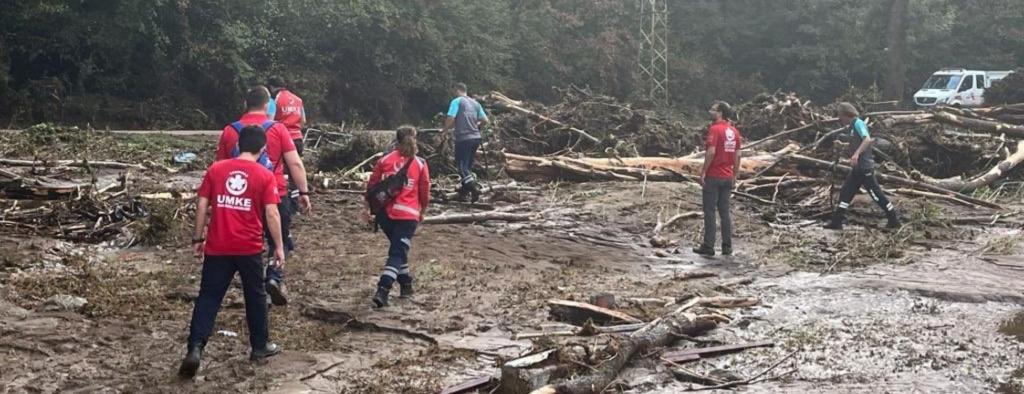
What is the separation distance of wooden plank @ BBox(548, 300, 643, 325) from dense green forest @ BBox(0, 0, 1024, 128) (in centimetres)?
2102

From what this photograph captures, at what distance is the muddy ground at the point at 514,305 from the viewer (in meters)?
6.14

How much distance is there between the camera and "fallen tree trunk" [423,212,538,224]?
12058mm

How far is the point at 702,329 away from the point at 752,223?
601 cm

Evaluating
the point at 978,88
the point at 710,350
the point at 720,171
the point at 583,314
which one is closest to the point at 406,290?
the point at 583,314

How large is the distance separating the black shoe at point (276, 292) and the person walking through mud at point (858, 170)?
24.7ft

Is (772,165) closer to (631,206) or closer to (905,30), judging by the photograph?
(631,206)

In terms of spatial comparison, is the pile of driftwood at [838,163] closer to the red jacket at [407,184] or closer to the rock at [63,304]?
the red jacket at [407,184]

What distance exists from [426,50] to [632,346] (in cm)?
2859

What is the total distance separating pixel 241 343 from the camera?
6.74 meters

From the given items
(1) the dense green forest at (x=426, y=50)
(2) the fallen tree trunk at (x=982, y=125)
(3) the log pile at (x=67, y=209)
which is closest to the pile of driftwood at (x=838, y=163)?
(2) the fallen tree trunk at (x=982, y=125)

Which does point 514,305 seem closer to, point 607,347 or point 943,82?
point 607,347

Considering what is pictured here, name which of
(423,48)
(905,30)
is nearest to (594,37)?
(423,48)

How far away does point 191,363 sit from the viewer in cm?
584

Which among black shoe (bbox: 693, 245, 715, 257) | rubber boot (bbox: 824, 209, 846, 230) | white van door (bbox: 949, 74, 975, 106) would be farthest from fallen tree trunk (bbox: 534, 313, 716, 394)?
white van door (bbox: 949, 74, 975, 106)
